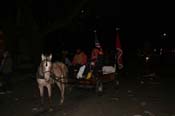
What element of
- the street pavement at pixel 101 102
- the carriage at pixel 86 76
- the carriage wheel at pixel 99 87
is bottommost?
the street pavement at pixel 101 102

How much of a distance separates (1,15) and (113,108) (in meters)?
18.5

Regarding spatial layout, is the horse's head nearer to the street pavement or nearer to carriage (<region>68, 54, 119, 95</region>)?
the street pavement

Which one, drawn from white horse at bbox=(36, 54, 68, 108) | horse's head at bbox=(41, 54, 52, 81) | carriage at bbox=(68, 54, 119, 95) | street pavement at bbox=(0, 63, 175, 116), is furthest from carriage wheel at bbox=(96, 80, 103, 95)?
horse's head at bbox=(41, 54, 52, 81)

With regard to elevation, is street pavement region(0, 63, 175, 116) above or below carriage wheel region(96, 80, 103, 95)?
below

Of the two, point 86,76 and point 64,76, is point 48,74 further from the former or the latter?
Answer: point 86,76

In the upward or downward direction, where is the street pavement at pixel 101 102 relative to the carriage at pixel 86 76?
downward

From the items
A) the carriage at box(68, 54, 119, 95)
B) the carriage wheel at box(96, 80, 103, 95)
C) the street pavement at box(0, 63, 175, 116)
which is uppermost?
the carriage at box(68, 54, 119, 95)

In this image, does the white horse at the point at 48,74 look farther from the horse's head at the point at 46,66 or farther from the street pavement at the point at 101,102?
the street pavement at the point at 101,102

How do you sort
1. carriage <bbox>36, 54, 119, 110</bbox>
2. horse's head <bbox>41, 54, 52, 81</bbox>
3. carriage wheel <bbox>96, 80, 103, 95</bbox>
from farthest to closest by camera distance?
1. carriage wheel <bbox>96, 80, 103, 95</bbox>
2. carriage <bbox>36, 54, 119, 110</bbox>
3. horse's head <bbox>41, 54, 52, 81</bbox>

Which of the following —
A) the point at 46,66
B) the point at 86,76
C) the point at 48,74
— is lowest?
the point at 86,76

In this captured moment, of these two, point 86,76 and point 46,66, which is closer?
point 46,66

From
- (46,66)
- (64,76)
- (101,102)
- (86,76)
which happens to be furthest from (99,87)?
(46,66)

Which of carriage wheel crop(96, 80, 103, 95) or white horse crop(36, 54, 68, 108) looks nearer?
white horse crop(36, 54, 68, 108)

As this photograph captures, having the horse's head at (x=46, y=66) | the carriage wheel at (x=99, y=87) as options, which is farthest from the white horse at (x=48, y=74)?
the carriage wheel at (x=99, y=87)
